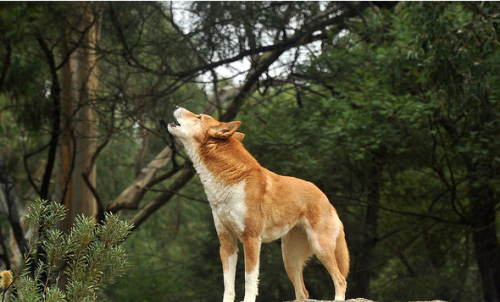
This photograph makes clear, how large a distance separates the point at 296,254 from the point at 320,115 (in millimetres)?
5636

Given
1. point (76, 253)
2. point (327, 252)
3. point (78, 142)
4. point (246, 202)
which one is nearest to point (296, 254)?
point (327, 252)

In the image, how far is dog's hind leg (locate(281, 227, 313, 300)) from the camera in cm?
525

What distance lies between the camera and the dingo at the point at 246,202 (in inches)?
183

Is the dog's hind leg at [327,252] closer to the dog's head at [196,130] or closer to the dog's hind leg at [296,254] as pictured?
the dog's hind leg at [296,254]

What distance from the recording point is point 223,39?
10.5 meters

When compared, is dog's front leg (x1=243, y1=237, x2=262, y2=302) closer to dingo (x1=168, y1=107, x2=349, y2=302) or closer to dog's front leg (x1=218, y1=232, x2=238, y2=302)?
dingo (x1=168, y1=107, x2=349, y2=302)

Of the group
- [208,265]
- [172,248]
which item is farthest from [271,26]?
[172,248]

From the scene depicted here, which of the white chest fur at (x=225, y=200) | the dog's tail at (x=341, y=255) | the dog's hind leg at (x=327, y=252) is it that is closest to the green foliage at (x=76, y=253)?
the white chest fur at (x=225, y=200)

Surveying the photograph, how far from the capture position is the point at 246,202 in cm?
465

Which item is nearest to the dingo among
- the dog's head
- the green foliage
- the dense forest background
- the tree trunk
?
the dog's head

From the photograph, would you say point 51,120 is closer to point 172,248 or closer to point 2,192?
point 2,192

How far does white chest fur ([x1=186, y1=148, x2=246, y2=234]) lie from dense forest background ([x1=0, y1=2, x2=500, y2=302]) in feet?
14.8

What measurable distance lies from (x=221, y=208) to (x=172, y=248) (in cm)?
1675

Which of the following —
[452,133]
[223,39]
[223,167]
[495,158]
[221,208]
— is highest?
[223,39]
